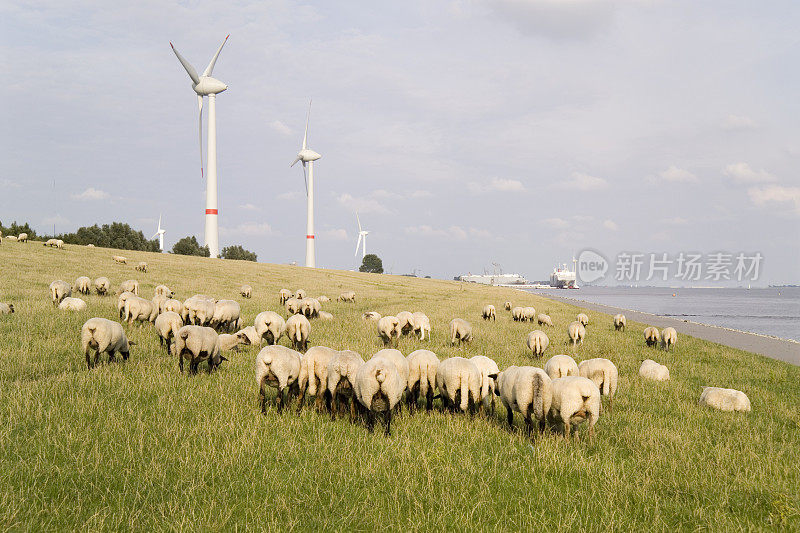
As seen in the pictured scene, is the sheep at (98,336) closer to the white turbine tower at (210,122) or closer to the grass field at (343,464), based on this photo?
the grass field at (343,464)

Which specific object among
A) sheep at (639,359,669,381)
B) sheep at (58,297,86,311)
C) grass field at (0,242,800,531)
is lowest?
sheep at (639,359,669,381)

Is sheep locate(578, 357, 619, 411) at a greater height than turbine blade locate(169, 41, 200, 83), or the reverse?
turbine blade locate(169, 41, 200, 83)

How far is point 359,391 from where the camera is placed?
25.3ft

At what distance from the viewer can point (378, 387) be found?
7.53 metres

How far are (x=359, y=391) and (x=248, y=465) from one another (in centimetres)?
218

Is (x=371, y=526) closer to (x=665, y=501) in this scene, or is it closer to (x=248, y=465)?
(x=248, y=465)

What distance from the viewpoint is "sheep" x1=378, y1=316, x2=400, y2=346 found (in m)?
16.3

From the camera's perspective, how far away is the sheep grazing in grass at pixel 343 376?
8.15m

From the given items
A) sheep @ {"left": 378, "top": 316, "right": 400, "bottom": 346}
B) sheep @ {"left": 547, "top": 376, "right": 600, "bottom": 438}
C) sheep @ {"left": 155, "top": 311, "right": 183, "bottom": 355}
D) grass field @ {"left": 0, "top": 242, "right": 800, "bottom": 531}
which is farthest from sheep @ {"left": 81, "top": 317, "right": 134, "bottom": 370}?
sheep @ {"left": 547, "top": 376, "right": 600, "bottom": 438}

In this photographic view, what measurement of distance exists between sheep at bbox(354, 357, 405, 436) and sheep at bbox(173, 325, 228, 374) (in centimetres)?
527

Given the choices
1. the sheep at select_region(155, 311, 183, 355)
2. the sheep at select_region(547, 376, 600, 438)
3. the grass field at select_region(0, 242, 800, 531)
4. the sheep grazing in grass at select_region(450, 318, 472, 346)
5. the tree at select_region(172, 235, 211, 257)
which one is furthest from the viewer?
the tree at select_region(172, 235, 211, 257)

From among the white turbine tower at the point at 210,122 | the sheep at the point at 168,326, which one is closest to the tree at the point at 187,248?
the white turbine tower at the point at 210,122

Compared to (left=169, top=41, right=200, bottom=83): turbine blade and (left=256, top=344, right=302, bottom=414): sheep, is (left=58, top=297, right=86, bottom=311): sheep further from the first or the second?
(left=169, top=41, right=200, bottom=83): turbine blade

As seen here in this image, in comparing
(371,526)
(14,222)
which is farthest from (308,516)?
(14,222)
